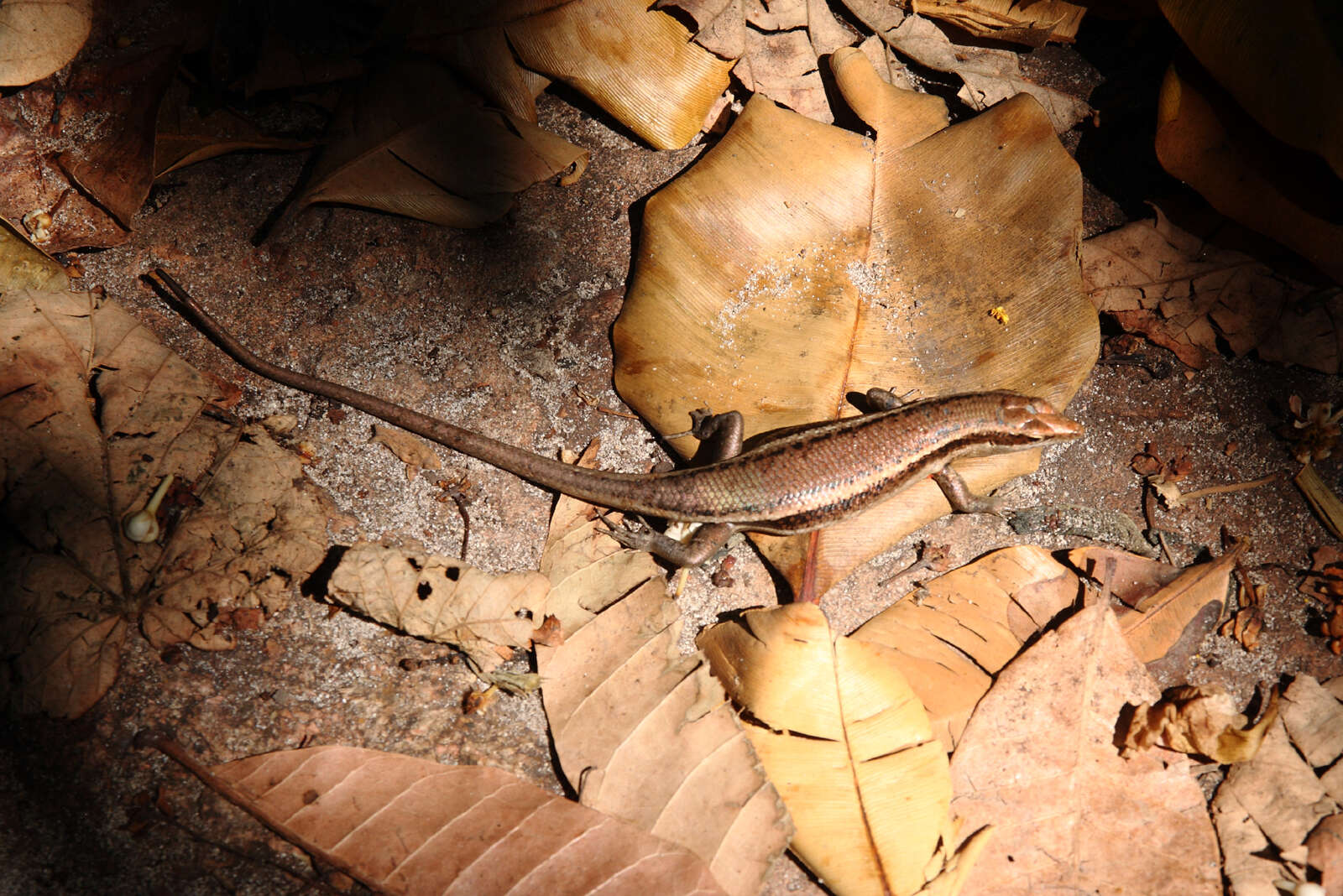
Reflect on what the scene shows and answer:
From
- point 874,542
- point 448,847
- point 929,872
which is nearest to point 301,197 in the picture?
point 448,847

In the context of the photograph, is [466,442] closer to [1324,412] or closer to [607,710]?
[607,710]

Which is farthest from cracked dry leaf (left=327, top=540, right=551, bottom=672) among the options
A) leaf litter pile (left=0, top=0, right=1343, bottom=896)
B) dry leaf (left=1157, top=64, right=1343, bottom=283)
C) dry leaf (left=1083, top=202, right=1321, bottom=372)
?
dry leaf (left=1157, top=64, right=1343, bottom=283)

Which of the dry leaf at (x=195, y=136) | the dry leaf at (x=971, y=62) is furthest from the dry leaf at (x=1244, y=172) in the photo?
the dry leaf at (x=195, y=136)

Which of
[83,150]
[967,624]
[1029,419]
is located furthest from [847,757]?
[83,150]

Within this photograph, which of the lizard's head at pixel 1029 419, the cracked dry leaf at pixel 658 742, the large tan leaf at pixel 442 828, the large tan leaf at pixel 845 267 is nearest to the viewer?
the large tan leaf at pixel 442 828

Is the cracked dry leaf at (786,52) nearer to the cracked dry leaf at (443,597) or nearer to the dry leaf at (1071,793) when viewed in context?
the cracked dry leaf at (443,597)

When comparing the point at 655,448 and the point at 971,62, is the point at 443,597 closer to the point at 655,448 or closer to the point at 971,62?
the point at 655,448

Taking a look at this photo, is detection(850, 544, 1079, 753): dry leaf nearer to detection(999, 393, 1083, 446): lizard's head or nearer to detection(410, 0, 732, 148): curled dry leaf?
detection(999, 393, 1083, 446): lizard's head
